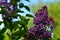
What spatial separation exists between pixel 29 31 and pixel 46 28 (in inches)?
7.0

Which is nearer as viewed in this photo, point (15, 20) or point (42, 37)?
point (42, 37)

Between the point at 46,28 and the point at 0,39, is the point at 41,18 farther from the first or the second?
the point at 0,39

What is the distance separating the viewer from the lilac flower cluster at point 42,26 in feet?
8.88

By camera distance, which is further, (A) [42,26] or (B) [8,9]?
(B) [8,9]

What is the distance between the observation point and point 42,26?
2.70m

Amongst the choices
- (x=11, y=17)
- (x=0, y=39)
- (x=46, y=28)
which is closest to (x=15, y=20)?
(x=11, y=17)

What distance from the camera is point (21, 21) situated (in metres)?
2.95

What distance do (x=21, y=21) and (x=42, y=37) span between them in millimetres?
359

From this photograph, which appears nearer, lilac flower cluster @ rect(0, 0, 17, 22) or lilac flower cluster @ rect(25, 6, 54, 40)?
lilac flower cluster @ rect(25, 6, 54, 40)

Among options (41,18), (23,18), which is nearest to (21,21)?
(23,18)

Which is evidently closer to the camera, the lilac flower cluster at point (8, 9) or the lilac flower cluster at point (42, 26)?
the lilac flower cluster at point (42, 26)

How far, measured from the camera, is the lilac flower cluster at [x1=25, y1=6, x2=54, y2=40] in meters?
2.71

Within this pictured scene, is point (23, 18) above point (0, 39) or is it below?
above

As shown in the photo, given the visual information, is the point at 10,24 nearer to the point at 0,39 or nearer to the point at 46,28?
the point at 0,39
